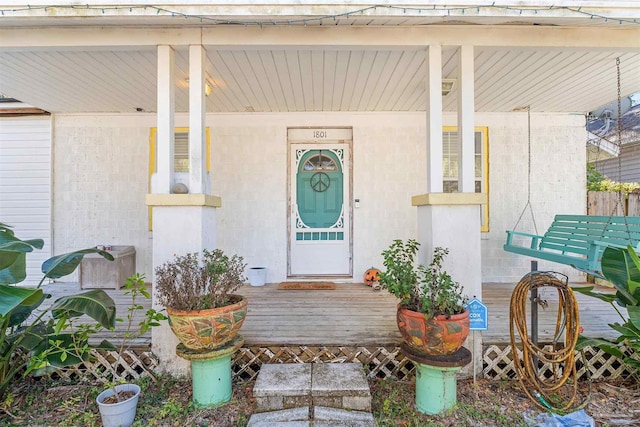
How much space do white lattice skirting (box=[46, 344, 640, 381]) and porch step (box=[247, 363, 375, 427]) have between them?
264 millimetres

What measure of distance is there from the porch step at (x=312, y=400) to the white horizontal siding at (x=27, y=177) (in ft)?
14.4

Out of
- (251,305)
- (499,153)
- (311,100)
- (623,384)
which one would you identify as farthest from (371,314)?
(499,153)

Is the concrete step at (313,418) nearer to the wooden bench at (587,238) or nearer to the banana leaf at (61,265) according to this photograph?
the banana leaf at (61,265)

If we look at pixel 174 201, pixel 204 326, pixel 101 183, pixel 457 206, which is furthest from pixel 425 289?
pixel 101 183

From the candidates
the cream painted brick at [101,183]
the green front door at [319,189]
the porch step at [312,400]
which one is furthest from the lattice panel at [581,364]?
the cream painted brick at [101,183]

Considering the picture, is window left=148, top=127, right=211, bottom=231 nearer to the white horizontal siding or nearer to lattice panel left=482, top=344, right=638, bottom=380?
the white horizontal siding

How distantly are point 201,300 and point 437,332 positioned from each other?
163 cm

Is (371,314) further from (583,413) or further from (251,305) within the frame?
(583,413)

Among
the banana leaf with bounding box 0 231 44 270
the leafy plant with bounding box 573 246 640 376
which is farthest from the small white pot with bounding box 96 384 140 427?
the leafy plant with bounding box 573 246 640 376

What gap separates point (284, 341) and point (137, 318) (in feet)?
5.35

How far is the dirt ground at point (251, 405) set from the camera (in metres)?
2.16

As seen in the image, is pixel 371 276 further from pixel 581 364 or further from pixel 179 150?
pixel 179 150

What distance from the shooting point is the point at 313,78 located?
359 cm

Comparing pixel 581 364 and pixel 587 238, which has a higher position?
pixel 587 238
